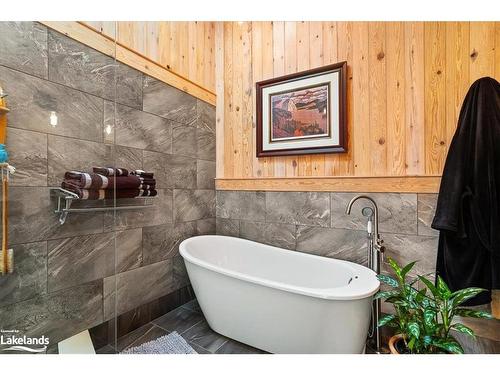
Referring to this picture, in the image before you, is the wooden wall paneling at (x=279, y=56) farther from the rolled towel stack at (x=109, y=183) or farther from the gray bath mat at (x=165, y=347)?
the gray bath mat at (x=165, y=347)

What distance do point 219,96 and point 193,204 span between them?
1117 millimetres

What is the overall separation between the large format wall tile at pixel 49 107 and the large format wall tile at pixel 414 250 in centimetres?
204

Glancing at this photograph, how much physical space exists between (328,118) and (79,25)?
1.71 metres

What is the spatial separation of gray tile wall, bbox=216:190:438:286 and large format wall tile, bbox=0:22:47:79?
5.16 feet

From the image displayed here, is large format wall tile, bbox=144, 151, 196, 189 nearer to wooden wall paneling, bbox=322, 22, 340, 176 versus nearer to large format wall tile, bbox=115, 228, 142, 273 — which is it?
large format wall tile, bbox=115, 228, 142, 273

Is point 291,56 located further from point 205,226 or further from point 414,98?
point 205,226

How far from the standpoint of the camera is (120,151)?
160cm

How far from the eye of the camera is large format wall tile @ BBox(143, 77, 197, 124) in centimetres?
178

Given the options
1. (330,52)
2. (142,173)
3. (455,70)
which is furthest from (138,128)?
(455,70)

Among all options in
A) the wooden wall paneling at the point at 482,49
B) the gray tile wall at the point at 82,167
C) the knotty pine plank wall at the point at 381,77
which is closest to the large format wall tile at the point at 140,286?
the gray tile wall at the point at 82,167

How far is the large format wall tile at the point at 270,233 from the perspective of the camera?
200 cm

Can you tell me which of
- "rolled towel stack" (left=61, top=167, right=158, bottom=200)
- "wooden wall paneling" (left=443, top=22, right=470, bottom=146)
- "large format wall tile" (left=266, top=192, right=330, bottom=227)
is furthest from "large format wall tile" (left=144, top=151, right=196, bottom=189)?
"wooden wall paneling" (left=443, top=22, right=470, bottom=146)
